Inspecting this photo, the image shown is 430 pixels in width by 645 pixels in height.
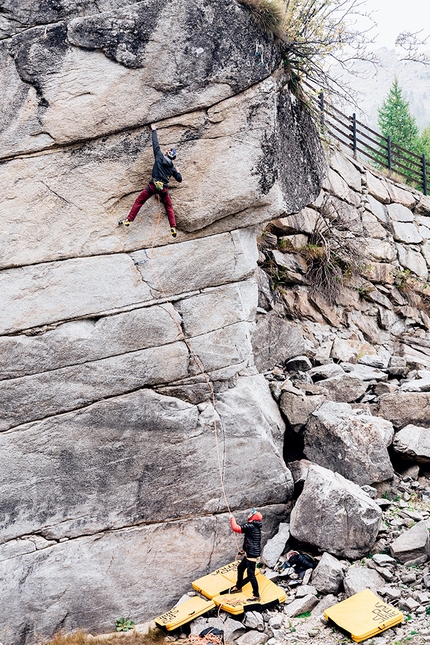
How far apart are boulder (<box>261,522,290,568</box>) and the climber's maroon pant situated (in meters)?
5.10

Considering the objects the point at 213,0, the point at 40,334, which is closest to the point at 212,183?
the point at 213,0

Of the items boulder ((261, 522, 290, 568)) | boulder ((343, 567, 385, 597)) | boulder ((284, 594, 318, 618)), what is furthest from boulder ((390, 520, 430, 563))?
boulder ((261, 522, 290, 568))

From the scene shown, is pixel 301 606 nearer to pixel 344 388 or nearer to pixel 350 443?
pixel 350 443

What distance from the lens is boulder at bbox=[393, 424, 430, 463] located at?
9797mm

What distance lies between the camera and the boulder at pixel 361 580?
7.55 meters

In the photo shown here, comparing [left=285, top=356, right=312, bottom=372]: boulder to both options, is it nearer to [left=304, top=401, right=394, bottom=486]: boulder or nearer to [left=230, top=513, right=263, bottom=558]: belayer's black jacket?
[left=304, top=401, right=394, bottom=486]: boulder

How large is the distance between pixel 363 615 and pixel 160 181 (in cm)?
645

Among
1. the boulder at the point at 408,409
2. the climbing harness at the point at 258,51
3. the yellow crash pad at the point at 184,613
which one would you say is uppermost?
the climbing harness at the point at 258,51

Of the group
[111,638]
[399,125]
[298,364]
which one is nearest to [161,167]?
[298,364]

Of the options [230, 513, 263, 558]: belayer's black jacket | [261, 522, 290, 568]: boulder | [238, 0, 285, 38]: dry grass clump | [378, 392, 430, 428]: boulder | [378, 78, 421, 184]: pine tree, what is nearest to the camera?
[230, 513, 263, 558]: belayer's black jacket

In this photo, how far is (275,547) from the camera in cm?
871

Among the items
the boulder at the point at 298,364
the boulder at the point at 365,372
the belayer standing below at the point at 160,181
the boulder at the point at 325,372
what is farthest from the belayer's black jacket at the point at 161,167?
the boulder at the point at 365,372

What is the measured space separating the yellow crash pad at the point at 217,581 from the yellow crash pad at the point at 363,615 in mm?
1509

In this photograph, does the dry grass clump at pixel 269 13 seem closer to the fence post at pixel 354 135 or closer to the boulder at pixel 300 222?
the boulder at pixel 300 222
